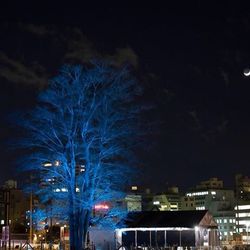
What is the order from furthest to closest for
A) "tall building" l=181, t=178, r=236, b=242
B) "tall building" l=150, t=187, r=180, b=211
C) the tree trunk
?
"tall building" l=150, t=187, r=180, b=211 → "tall building" l=181, t=178, r=236, b=242 → the tree trunk

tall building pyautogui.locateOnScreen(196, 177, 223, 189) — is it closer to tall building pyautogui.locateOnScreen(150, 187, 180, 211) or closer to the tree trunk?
tall building pyautogui.locateOnScreen(150, 187, 180, 211)

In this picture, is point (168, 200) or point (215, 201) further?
point (168, 200)

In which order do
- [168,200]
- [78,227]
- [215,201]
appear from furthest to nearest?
[168,200]
[215,201]
[78,227]

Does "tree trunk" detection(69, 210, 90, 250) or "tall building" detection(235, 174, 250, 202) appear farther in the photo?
"tall building" detection(235, 174, 250, 202)

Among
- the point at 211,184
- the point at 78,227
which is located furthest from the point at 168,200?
the point at 78,227

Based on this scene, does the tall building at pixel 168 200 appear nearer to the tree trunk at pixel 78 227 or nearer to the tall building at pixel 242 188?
the tall building at pixel 242 188

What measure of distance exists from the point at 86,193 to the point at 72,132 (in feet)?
12.9

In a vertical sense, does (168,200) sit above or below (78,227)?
above

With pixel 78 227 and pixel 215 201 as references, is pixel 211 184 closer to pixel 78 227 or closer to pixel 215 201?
pixel 215 201

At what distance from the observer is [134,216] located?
53438 mm

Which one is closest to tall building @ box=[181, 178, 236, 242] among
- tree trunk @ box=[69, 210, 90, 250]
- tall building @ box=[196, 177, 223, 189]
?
tall building @ box=[196, 177, 223, 189]

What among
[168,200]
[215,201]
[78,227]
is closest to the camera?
[78,227]

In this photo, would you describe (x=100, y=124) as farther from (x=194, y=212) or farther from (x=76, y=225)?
(x=194, y=212)

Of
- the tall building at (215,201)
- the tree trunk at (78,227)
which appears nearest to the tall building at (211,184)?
the tall building at (215,201)
